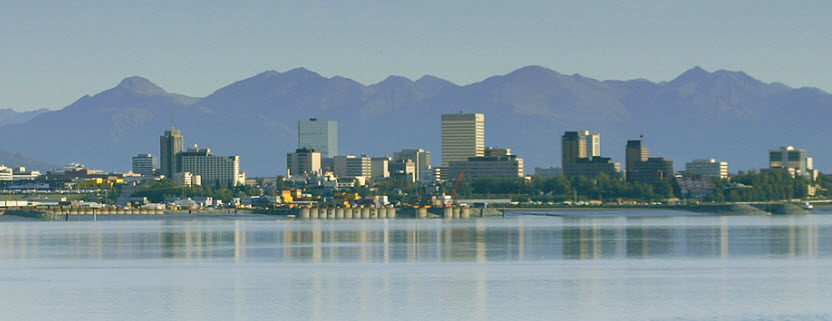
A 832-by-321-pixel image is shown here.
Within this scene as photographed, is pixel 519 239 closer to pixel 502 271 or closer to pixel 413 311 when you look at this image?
pixel 502 271

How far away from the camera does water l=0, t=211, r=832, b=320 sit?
2350 inches

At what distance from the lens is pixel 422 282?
245ft

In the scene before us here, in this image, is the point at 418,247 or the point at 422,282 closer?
the point at 422,282

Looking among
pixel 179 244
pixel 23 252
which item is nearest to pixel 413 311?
pixel 23 252

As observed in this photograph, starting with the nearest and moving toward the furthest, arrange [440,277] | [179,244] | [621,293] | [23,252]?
[621,293] → [440,277] → [23,252] → [179,244]

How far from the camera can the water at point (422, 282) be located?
2350 inches

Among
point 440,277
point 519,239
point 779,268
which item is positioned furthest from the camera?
point 519,239

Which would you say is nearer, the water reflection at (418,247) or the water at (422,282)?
the water at (422,282)

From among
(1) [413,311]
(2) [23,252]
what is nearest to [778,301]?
(1) [413,311]

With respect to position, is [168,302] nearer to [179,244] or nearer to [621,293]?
[621,293]

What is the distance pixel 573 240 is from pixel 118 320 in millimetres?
78519

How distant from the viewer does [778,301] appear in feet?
207

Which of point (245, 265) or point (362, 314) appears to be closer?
point (362, 314)

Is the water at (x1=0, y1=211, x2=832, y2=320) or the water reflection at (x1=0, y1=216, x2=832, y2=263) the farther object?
the water reflection at (x1=0, y1=216, x2=832, y2=263)
